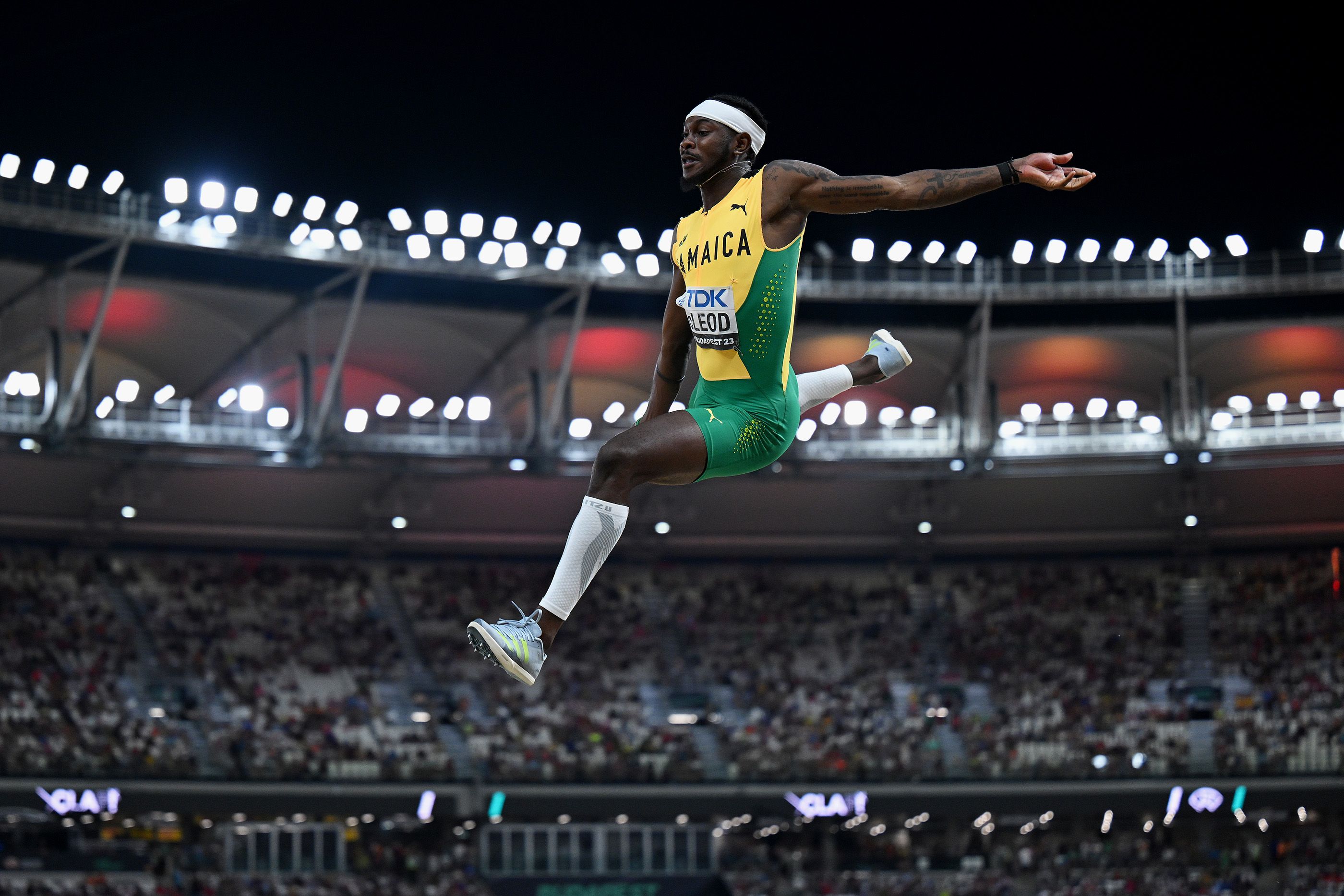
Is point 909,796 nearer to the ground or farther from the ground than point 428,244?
nearer to the ground

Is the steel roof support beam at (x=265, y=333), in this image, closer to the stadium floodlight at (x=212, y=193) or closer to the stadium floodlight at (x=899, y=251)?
the stadium floodlight at (x=212, y=193)

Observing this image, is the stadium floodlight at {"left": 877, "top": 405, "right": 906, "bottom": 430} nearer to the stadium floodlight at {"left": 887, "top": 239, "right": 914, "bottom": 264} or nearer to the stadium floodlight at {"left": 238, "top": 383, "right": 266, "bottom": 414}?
the stadium floodlight at {"left": 887, "top": 239, "right": 914, "bottom": 264}

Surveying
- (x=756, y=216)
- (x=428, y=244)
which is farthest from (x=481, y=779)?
(x=756, y=216)

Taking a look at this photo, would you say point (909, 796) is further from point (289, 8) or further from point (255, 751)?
point (289, 8)

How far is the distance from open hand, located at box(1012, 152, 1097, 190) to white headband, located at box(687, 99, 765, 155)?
3.28ft

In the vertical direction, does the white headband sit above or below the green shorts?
above

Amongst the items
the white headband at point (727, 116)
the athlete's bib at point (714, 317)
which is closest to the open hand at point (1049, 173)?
the white headband at point (727, 116)

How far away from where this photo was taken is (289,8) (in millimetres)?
30344

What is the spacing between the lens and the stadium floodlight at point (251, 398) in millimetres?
37250

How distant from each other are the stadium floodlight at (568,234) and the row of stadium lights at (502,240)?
1 centimetres

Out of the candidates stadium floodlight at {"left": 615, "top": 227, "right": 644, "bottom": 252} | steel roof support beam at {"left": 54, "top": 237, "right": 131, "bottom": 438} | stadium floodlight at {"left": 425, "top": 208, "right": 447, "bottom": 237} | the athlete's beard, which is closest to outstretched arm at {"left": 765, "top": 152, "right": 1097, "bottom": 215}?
the athlete's beard

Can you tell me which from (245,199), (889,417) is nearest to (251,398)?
(245,199)

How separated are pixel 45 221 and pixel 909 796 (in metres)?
23.3

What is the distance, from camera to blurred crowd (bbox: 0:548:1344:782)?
36.8 metres
